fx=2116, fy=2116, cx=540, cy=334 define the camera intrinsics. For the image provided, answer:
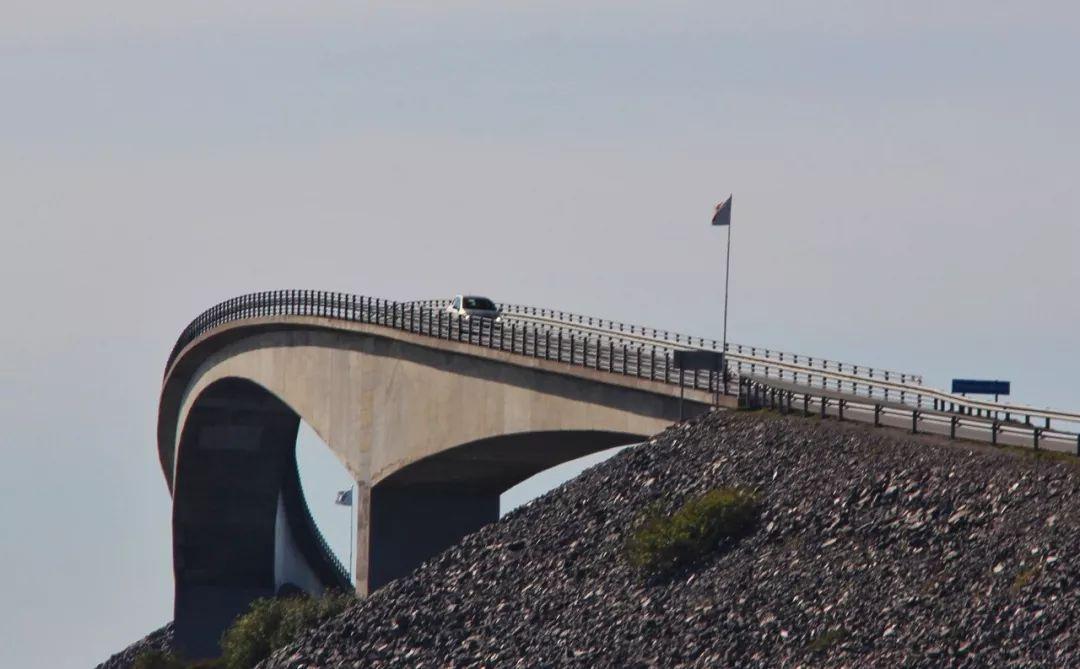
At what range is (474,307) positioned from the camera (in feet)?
309

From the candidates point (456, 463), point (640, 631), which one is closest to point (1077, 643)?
point (640, 631)

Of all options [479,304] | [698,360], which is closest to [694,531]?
[698,360]

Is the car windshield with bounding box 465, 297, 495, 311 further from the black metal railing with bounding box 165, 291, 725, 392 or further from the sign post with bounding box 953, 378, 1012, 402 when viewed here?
the sign post with bounding box 953, 378, 1012, 402

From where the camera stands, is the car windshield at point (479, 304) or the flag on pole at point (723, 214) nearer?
the flag on pole at point (723, 214)

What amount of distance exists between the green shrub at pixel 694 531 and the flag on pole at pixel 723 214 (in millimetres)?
14781

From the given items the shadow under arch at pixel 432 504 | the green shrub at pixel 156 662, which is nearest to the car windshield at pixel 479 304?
the shadow under arch at pixel 432 504

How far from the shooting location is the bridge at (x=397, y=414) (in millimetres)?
65375

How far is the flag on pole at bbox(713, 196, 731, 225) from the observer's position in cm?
6731

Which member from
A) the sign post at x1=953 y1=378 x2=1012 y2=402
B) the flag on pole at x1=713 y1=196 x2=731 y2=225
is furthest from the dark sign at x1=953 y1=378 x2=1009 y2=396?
the flag on pole at x1=713 y1=196 x2=731 y2=225

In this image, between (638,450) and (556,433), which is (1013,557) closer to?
(638,450)

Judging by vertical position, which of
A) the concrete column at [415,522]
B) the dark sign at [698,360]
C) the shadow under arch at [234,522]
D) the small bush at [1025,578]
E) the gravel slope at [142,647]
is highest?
the dark sign at [698,360]

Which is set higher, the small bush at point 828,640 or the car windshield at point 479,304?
the small bush at point 828,640

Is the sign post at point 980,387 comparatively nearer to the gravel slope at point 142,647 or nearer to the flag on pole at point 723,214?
the flag on pole at point 723,214

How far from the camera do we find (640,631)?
163 ft
